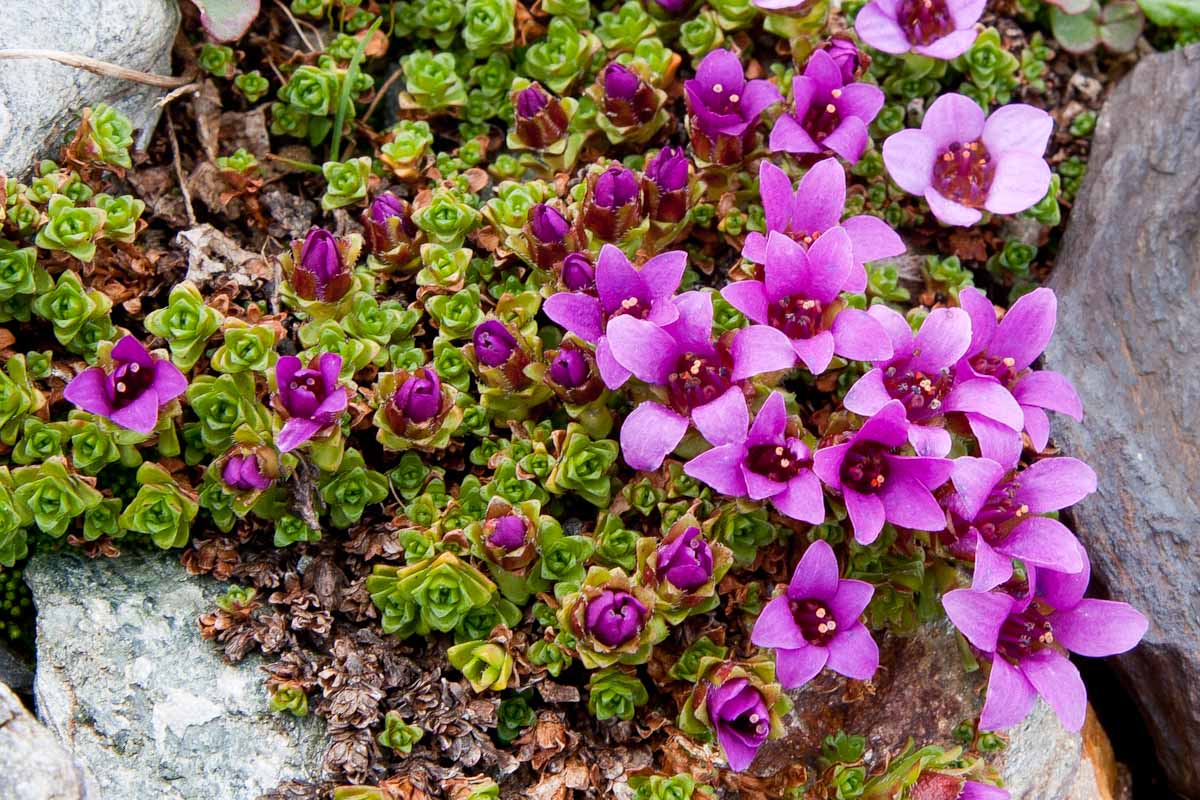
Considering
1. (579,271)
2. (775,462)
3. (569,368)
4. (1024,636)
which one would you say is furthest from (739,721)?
(579,271)

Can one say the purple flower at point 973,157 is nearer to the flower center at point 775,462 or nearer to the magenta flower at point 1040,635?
the flower center at point 775,462

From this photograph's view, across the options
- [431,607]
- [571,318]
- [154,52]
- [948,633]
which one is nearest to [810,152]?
[571,318]

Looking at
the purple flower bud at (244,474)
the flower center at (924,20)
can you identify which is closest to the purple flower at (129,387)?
the purple flower bud at (244,474)

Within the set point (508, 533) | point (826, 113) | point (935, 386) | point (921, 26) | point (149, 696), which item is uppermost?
point (921, 26)

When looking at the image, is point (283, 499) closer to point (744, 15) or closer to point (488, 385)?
point (488, 385)

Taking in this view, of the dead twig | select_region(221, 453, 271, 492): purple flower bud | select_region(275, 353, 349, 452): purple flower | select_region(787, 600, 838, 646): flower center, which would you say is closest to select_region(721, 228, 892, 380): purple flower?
select_region(787, 600, 838, 646): flower center

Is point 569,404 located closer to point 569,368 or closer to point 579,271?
point 569,368
